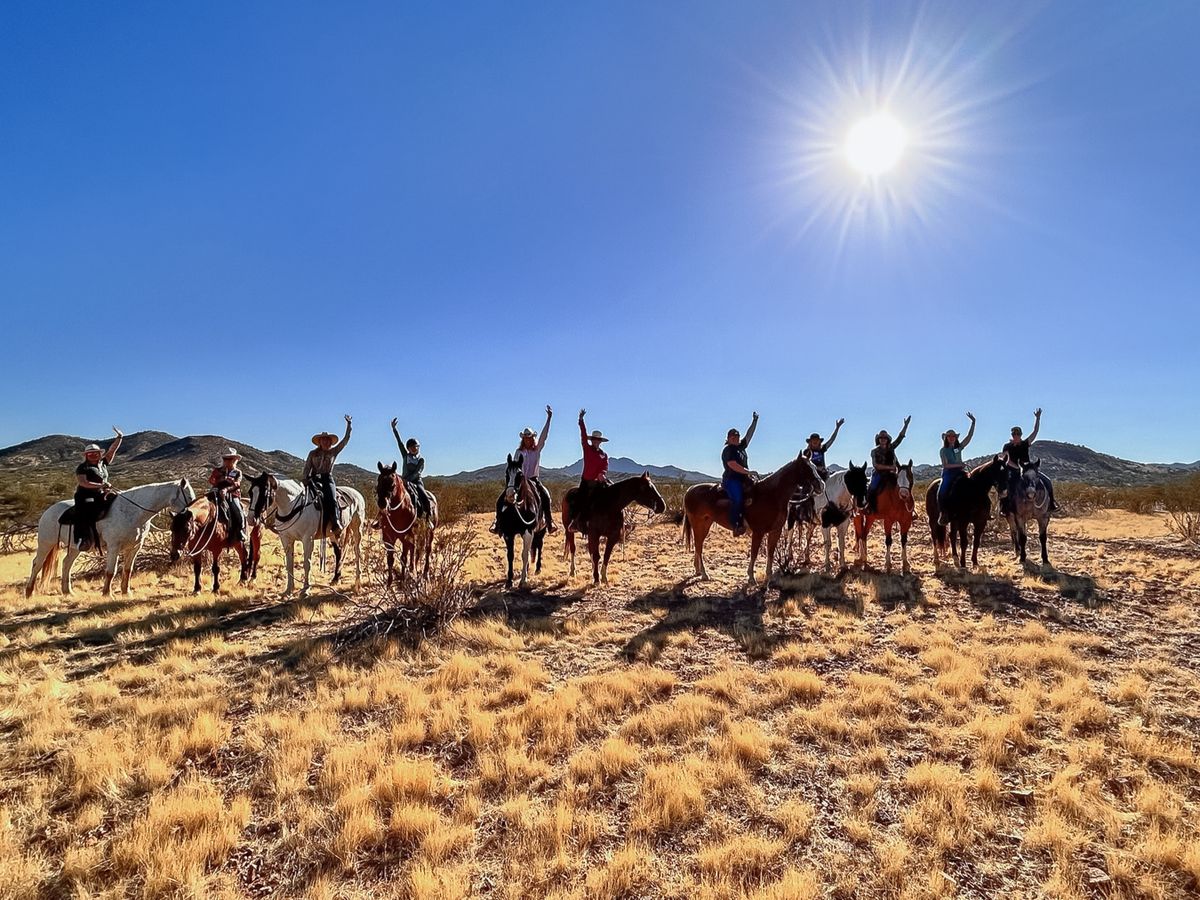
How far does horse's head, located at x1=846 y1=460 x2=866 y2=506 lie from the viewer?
9.91m

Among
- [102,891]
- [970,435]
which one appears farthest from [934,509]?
[102,891]

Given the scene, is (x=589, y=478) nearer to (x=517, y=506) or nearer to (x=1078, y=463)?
(x=517, y=506)

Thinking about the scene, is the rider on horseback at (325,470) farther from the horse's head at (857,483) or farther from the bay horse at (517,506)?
the horse's head at (857,483)

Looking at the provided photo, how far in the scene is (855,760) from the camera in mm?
4031

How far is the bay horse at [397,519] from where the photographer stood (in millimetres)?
9242

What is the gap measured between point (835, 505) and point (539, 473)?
20.9ft

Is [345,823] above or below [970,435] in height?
below

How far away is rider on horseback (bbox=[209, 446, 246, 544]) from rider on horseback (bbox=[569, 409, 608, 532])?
22.0ft

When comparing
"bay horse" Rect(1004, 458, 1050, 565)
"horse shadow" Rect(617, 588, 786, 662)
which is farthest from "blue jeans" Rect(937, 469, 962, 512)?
"horse shadow" Rect(617, 588, 786, 662)

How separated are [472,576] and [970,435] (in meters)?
11.3

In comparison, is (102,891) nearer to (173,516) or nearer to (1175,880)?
(1175,880)

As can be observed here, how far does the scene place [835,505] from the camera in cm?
1112

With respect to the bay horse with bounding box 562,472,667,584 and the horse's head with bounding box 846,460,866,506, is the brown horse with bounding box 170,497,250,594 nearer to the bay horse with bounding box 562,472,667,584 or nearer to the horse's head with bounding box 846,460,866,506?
the bay horse with bounding box 562,472,667,584

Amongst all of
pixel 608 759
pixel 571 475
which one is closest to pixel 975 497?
pixel 608 759
